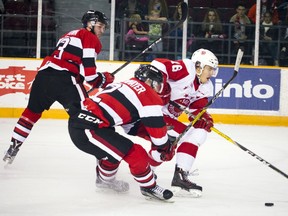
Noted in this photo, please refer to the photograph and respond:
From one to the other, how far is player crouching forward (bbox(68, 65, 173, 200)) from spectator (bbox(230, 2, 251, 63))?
204 inches

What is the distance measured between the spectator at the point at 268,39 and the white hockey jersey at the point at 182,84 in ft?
15.0

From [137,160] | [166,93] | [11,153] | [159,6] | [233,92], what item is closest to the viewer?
[137,160]

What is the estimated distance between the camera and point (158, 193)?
13.7 ft

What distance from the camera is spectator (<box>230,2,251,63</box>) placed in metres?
9.20

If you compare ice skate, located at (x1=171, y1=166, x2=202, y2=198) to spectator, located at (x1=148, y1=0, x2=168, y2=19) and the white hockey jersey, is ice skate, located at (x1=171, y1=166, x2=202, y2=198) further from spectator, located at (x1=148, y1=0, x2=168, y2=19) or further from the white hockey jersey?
spectator, located at (x1=148, y1=0, x2=168, y2=19)

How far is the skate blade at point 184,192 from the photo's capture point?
174 inches

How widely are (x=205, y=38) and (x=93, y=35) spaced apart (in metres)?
4.10

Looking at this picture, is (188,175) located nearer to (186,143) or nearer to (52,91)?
(186,143)

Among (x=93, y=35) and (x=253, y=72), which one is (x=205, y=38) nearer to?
(x=253, y=72)

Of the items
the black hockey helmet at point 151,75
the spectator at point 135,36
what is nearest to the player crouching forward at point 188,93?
the black hockey helmet at point 151,75

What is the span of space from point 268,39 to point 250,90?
0.76 meters

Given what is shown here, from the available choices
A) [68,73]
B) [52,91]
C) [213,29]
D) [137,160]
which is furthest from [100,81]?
[213,29]

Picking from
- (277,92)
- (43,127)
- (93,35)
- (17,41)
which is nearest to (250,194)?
(93,35)

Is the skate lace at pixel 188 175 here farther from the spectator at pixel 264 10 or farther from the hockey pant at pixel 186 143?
the spectator at pixel 264 10
